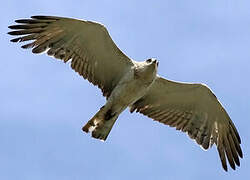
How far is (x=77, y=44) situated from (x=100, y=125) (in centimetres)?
195

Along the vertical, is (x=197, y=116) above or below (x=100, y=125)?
above

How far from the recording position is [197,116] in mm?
20688

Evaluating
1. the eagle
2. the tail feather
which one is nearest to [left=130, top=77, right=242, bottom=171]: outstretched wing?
the eagle

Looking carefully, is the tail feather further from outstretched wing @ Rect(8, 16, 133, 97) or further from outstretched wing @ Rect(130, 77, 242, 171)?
outstretched wing @ Rect(130, 77, 242, 171)

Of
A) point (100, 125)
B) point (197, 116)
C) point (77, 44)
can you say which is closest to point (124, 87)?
point (100, 125)

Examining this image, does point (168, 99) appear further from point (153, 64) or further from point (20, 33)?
point (20, 33)

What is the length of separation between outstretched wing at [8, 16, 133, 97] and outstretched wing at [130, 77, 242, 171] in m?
1.19

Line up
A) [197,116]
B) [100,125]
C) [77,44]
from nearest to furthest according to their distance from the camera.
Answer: [100,125] → [77,44] → [197,116]

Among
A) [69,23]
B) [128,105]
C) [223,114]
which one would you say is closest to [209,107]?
[223,114]

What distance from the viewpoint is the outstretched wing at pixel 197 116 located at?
20328mm

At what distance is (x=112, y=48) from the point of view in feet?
63.7

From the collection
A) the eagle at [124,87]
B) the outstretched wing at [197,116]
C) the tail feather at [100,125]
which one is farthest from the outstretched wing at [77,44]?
the outstretched wing at [197,116]

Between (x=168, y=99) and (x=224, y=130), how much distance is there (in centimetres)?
157

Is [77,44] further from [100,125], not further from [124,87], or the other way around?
[100,125]
